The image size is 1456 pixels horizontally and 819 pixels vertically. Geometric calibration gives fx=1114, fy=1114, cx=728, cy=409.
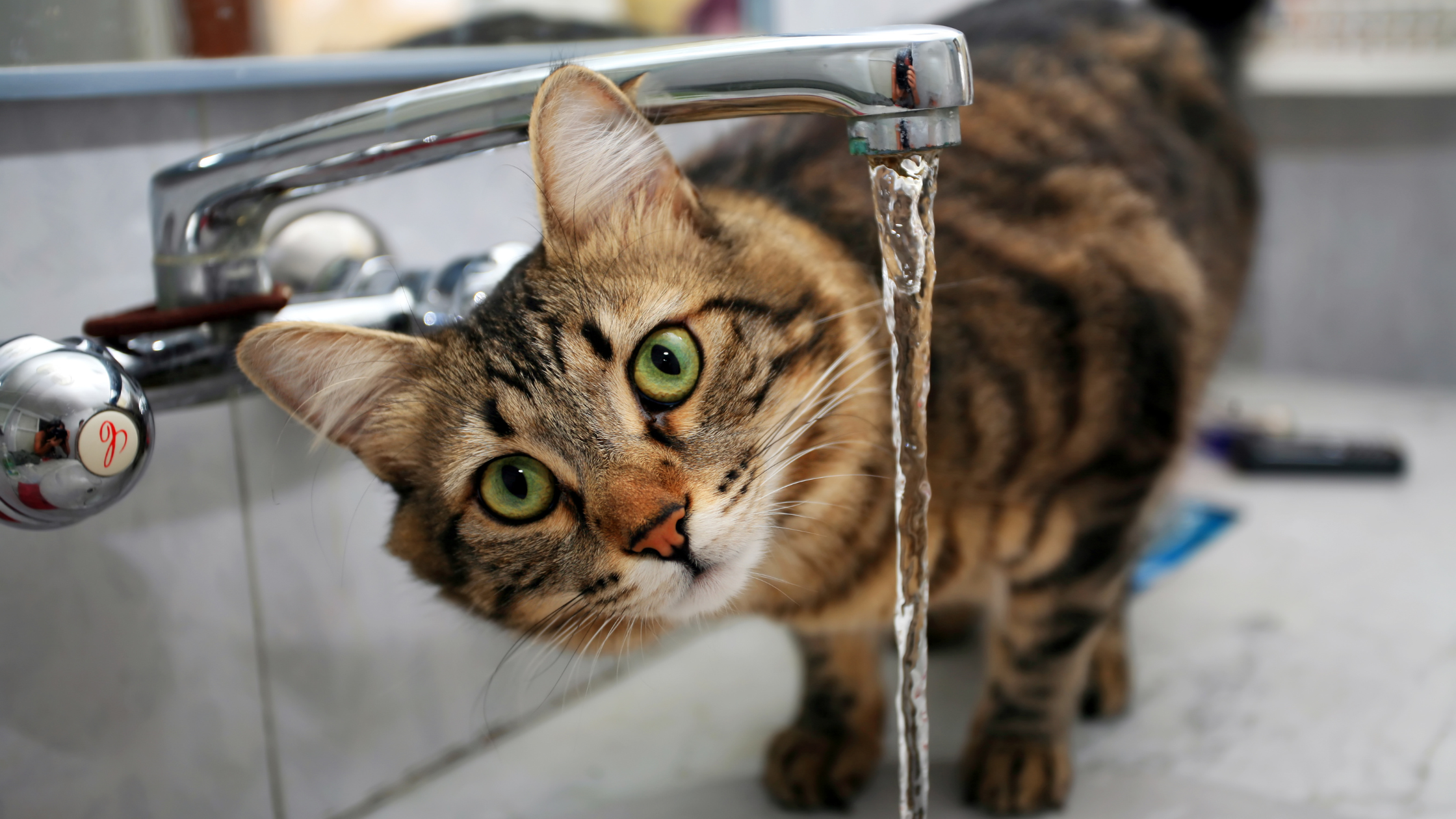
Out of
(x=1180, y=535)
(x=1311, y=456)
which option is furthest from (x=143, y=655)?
(x=1311, y=456)

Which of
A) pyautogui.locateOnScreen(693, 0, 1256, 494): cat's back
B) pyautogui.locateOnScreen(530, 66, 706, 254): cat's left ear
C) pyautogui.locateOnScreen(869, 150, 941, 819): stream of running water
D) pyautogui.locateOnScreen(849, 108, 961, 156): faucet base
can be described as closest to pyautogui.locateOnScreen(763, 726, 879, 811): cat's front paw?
pyautogui.locateOnScreen(869, 150, 941, 819): stream of running water

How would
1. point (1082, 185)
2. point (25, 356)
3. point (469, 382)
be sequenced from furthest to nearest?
1. point (1082, 185)
2. point (469, 382)
3. point (25, 356)

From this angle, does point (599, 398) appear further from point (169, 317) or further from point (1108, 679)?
point (1108, 679)

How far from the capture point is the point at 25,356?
21.9 inches

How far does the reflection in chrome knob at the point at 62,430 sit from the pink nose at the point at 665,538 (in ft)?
0.91

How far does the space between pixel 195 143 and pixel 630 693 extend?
685 millimetres

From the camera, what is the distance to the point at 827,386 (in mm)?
759

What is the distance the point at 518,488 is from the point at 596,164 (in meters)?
0.21

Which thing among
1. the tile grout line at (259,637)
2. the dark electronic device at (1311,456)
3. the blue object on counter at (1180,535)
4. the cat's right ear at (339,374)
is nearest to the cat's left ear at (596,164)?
the cat's right ear at (339,374)

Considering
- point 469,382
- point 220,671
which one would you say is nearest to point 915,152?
point 469,382

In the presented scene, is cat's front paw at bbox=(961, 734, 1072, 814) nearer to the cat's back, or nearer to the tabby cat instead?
the tabby cat

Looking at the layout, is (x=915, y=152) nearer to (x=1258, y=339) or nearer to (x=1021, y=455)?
(x=1021, y=455)

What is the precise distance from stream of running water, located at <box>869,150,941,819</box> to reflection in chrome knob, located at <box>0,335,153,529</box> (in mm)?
413

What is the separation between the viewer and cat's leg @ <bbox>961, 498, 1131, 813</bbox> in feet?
3.12
